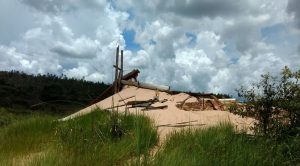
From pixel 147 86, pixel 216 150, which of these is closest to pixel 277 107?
pixel 216 150

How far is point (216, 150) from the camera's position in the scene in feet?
25.2

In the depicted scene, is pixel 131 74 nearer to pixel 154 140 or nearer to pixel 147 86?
pixel 147 86

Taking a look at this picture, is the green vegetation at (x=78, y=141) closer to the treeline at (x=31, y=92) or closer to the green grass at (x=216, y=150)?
the green grass at (x=216, y=150)

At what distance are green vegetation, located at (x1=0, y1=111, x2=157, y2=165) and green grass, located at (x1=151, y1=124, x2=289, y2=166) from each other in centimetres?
44

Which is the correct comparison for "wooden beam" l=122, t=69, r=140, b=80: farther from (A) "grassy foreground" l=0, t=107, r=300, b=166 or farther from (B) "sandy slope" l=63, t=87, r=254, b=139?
(A) "grassy foreground" l=0, t=107, r=300, b=166

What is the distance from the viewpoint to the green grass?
277 inches

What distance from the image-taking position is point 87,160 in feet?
22.6

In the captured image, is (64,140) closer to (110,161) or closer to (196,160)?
(110,161)

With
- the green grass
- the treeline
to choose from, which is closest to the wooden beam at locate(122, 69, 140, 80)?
the green grass

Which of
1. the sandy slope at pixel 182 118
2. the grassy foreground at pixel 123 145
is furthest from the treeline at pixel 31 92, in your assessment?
the grassy foreground at pixel 123 145

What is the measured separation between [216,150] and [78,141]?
2.59 meters

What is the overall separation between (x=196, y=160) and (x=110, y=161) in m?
1.30

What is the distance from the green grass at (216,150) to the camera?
7040 millimetres

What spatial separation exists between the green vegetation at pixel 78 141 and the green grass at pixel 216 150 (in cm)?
44
